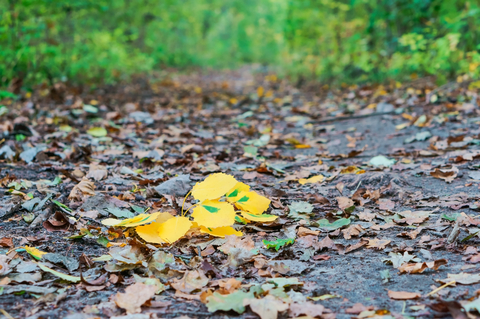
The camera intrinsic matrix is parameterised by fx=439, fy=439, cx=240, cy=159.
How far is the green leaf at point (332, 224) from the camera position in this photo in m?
2.10

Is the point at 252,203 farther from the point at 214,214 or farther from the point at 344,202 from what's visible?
the point at 344,202

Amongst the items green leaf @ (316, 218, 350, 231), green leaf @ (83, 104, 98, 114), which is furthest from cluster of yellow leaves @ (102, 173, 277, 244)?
green leaf @ (83, 104, 98, 114)

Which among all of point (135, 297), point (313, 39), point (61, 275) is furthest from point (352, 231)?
point (313, 39)

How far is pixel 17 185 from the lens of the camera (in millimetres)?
2557

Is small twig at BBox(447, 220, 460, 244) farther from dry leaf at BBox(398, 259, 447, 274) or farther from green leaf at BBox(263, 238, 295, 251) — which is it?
green leaf at BBox(263, 238, 295, 251)

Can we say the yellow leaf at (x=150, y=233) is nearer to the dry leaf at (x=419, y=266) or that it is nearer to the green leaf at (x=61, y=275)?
the green leaf at (x=61, y=275)

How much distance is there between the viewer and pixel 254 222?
85.7 inches

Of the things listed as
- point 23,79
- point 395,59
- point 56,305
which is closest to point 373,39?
point 395,59

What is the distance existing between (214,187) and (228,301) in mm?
703

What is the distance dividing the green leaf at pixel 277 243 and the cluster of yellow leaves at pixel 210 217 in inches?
5.0

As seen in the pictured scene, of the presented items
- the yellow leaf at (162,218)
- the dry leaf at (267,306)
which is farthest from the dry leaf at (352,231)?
the yellow leaf at (162,218)

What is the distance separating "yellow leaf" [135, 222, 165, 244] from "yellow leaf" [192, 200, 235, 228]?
17 centimetres

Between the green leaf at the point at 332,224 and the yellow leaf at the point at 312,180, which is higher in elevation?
the green leaf at the point at 332,224

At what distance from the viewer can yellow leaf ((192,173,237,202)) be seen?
6.61ft
